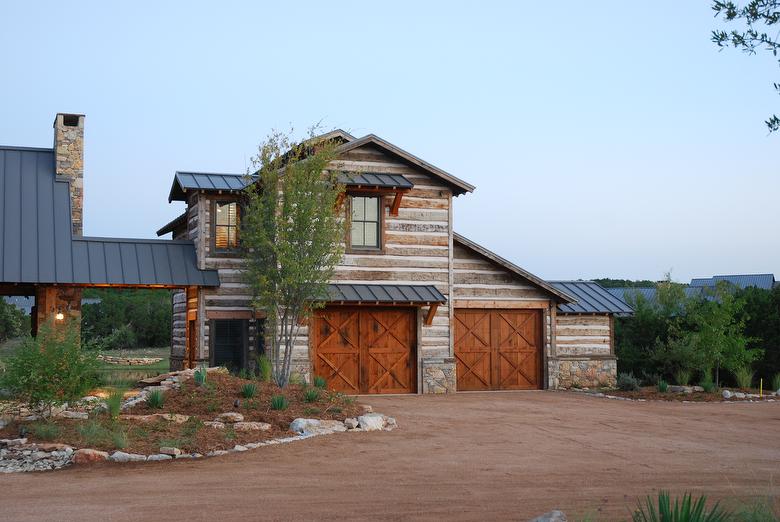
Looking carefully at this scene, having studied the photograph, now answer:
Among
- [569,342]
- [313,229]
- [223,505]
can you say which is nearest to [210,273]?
[313,229]

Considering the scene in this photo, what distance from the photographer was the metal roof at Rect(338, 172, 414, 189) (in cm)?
2242

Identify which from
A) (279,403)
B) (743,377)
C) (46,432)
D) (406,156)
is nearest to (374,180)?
(406,156)

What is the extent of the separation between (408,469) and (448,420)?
5.57 metres

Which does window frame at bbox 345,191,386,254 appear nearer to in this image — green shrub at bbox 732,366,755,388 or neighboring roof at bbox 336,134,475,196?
neighboring roof at bbox 336,134,475,196

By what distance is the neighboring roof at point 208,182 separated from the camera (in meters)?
22.2

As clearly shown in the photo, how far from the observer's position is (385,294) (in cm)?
2255

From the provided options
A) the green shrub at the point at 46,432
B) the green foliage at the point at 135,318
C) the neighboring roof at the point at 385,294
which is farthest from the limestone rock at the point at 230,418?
the green foliage at the point at 135,318

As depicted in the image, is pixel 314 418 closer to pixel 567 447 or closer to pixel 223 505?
pixel 567 447

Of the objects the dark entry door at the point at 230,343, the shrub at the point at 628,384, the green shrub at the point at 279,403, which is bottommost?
the shrub at the point at 628,384

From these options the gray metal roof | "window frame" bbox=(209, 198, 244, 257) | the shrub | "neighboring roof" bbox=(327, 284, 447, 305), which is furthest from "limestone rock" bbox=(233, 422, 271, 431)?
the shrub

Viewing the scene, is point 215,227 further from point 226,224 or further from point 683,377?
point 683,377

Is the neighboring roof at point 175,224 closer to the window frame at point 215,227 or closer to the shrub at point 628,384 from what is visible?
the window frame at point 215,227

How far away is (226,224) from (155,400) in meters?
8.19

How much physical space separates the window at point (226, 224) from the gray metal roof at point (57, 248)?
0.84 metres
